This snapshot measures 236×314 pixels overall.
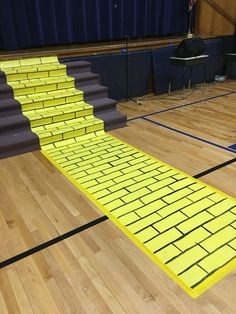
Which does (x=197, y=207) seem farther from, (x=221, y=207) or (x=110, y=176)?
(x=110, y=176)

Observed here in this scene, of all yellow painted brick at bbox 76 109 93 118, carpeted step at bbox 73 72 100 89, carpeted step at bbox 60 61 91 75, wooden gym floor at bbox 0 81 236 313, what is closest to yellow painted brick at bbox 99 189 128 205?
wooden gym floor at bbox 0 81 236 313

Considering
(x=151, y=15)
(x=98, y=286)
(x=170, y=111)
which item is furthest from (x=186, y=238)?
(x=151, y=15)

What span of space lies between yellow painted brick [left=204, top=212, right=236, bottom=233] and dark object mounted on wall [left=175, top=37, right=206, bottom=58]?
11.2 feet

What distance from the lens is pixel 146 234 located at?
6.12ft

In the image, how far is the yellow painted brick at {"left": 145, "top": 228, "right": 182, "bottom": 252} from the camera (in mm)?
1769

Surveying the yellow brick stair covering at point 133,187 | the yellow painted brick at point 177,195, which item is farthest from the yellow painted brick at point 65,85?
the yellow painted brick at point 177,195

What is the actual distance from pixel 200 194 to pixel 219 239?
19.6 inches

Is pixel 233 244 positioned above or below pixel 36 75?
below

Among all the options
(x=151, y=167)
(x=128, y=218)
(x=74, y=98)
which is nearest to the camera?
(x=128, y=218)

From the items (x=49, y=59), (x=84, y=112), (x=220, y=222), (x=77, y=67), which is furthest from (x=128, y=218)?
(x=49, y=59)

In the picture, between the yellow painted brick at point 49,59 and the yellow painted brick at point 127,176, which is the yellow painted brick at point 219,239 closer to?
the yellow painted brick at point 127,176

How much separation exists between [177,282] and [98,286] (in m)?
0.42

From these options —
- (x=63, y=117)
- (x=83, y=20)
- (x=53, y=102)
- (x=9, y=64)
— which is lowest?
(x=63, y=117)

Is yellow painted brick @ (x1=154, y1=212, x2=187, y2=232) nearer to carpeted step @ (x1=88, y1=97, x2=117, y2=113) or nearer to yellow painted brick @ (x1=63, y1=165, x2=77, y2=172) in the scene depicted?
yellow painted brick @ (x1=63, y1=165, x2=77, y2=172)
